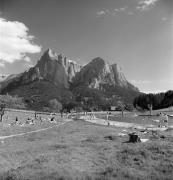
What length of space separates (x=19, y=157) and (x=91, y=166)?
6.70 m

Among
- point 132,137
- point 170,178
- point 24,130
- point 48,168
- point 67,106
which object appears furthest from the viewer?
point 67,106

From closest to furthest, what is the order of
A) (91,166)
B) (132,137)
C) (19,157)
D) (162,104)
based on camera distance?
(91,166)
(19,157)
(132,137)
(162,104)

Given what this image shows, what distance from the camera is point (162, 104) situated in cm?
16250

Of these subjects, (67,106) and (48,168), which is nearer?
(48,168)

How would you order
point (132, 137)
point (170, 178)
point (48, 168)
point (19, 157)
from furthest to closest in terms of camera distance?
point (132, 137) < point (19, 157) < point (48, 168) < point (170, 178)

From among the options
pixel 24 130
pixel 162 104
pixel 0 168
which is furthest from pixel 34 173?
pixel 162 104

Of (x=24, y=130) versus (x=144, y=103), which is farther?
(x=144, y=103)

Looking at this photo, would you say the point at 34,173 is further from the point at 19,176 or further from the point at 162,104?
the point at 162,104

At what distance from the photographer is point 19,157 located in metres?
19.7

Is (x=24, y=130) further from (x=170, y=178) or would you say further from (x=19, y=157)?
(x=170, y=178)

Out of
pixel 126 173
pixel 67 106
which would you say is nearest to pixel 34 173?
pixel 126 173

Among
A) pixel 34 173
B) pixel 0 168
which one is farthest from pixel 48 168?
pixel 0 168

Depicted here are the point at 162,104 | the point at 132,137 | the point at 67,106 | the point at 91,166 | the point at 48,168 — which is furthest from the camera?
the point at 67,106

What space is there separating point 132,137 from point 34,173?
12.9 m
